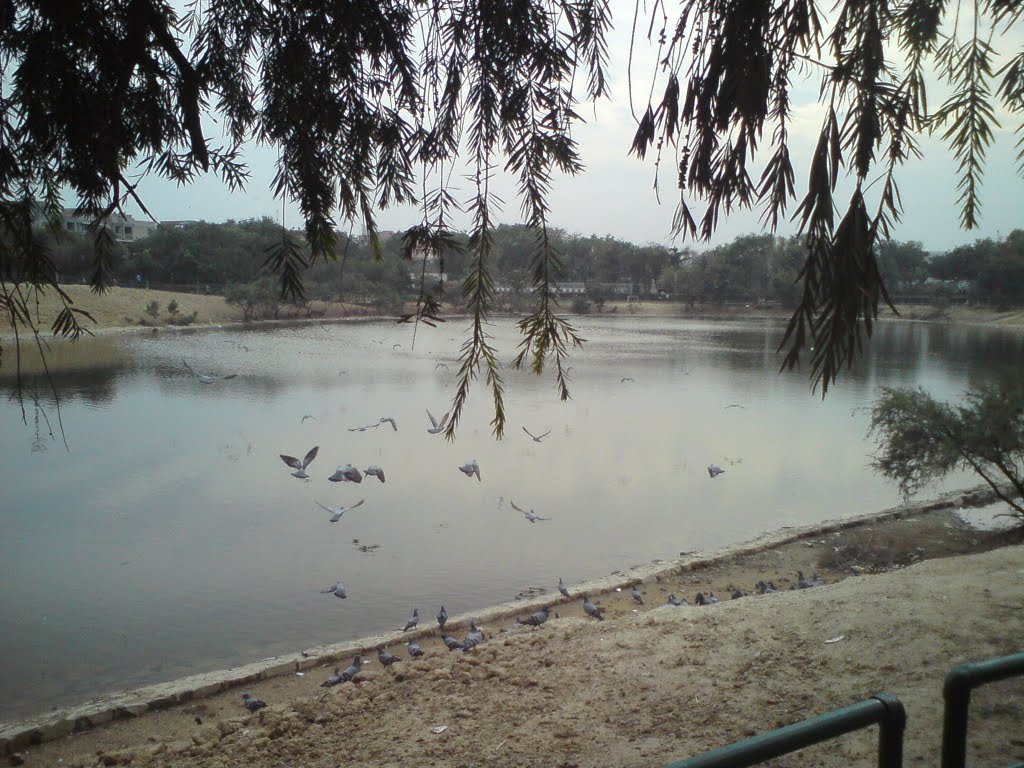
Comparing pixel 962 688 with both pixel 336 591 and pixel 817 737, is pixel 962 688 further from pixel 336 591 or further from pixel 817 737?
pixel 336 591

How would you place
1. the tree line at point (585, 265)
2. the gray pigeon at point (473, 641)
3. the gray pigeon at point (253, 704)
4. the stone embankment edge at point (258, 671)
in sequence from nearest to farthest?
the tree line at point (585, 265) → the gray pigeon at point (253, 704) → the stone embankment edge at point (258, 671) → the gray pigeon at point (473, 641)

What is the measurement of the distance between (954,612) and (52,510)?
9876 millimetres

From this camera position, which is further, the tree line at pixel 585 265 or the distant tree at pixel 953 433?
the distant tree at pixel 953 433

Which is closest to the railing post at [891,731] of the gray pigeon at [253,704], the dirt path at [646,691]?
the dirt path at [646,691]

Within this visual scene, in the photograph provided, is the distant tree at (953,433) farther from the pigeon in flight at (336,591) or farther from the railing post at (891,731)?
the railing post at (891,731)

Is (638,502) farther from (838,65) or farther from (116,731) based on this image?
(838,65)

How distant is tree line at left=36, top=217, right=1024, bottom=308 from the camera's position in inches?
98.0

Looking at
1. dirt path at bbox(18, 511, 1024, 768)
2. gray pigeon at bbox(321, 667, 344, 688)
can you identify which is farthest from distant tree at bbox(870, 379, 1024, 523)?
→ gray pigeon at bbox(321, 667, 344, 688)

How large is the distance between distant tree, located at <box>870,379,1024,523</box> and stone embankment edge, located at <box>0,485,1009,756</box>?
1.86 meters

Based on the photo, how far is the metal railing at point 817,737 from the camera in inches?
35.6

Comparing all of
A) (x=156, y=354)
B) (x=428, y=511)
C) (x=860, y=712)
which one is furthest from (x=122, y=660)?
(x=156, y=354)

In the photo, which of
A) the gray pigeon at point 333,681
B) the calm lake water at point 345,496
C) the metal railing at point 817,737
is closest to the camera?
the metal railing at point 817,737

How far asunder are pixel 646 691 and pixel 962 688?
279 cm

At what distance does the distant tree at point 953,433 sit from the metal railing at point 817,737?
325 inches
